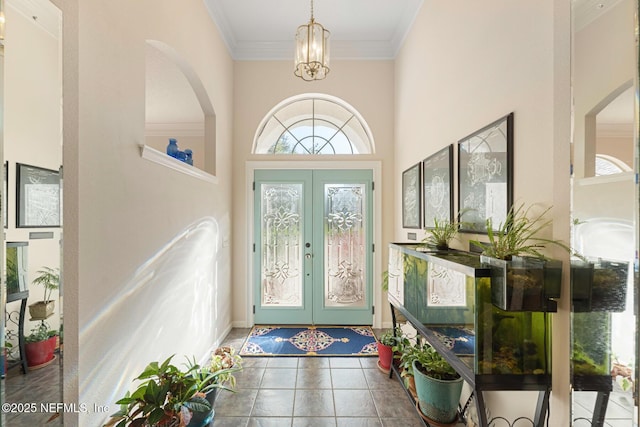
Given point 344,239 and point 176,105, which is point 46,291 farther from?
point 176,105

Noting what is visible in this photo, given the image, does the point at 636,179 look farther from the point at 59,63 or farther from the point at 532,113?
the point at 59,63

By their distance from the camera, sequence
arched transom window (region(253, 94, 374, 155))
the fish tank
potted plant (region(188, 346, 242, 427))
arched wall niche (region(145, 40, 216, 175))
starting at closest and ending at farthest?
the fish tank, potted plant (region(188, 346, 242, 427)), arched wall niche (region(145, 40, 216, 175)), arched transom window (region(253, 94, 374, 155))

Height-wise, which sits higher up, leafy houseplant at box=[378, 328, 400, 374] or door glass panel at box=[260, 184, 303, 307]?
door glass panel at box=[260, 184, 303, 307]

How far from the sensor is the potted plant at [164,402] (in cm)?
132

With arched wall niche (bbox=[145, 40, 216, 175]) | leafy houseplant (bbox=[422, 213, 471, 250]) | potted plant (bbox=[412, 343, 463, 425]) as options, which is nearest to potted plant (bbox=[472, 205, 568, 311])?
leafy houseplant (bbox=[422, 213, 471, 250])

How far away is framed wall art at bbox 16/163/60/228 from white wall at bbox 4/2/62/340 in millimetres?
15

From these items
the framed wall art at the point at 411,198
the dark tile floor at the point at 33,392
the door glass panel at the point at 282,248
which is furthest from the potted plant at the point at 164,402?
the framed wall art at the point at 411,198

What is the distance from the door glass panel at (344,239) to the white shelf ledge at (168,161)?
157 centimetres

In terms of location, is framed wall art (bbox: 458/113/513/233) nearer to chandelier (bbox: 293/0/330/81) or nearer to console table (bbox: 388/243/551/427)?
console table (bbox: 388/243/551/427)

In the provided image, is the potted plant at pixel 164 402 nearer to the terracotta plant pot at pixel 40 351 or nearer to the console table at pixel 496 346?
the terracotta plant pot at pixel 40 351

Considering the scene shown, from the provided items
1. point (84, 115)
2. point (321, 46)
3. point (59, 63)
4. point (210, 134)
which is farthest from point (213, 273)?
point (321, 46)

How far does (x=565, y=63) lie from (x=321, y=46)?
187 cm

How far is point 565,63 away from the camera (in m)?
1.07

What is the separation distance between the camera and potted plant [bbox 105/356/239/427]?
4.33 feet
